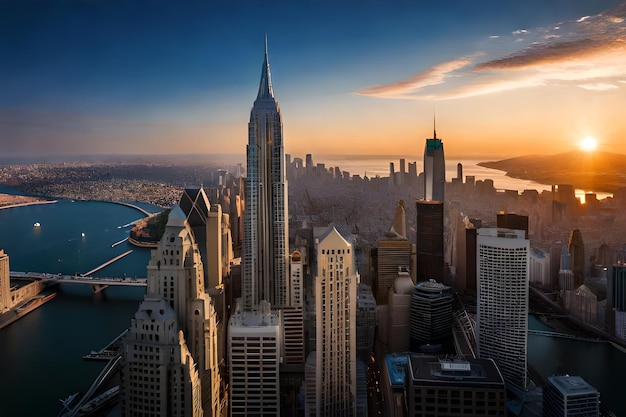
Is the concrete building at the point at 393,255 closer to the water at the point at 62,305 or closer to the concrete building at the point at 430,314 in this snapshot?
the concrete building at the point at 430,314

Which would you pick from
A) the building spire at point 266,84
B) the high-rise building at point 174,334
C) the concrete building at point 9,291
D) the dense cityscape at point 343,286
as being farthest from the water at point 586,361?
the concrete building at point 9,291

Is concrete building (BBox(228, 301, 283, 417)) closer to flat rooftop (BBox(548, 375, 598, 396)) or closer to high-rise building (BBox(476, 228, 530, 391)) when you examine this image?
flat rooftop (BBox(548, 375, 598, 396))

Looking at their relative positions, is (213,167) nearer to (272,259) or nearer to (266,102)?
(266,102)

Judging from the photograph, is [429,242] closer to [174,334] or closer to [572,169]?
[572,169]

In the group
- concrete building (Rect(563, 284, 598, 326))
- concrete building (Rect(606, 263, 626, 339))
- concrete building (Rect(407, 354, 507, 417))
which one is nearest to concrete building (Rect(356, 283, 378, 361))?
concrete building (Rect(407, 354, 507, 417))

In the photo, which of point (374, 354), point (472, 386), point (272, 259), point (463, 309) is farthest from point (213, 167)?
point (463, 309)
